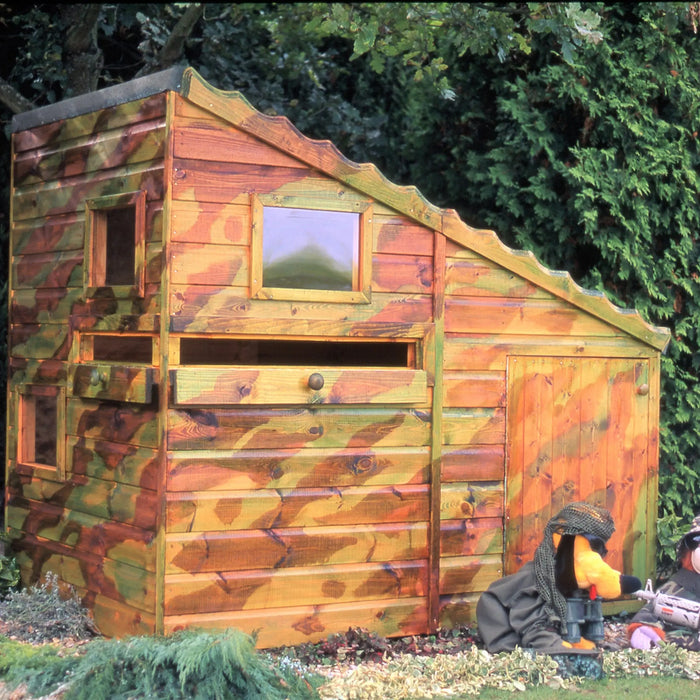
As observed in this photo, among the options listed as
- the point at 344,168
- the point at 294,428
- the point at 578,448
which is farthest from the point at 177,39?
the point at 578,448

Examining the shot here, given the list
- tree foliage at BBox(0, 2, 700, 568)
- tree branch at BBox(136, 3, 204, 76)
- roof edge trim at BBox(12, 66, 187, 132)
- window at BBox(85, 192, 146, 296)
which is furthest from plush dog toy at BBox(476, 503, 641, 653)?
tree branch at BBox(136, 3, 204, 76)

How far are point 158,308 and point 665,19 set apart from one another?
4.18m

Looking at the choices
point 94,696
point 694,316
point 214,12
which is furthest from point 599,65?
point 94,696

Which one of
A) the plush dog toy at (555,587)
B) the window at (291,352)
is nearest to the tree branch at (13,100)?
the window at (291,352)

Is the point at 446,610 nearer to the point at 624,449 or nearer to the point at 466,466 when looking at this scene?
the point at 466,466

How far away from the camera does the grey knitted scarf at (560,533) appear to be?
5434 millimetres

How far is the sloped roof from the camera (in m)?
5.17

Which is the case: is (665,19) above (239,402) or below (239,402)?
above

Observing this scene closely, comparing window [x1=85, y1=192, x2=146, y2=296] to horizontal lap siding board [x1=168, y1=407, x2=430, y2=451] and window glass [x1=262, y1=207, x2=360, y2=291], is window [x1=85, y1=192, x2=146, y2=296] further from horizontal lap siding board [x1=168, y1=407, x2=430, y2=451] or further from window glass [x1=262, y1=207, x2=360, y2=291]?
horizontal lap siding board [x1=168, y1=407, x2=430, y2=451]

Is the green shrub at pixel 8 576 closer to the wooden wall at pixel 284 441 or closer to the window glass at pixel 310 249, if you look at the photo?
the wooden wall at pixel 284 441

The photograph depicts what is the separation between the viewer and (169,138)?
5.07 m

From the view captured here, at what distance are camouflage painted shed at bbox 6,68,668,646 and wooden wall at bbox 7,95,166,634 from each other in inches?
0.7

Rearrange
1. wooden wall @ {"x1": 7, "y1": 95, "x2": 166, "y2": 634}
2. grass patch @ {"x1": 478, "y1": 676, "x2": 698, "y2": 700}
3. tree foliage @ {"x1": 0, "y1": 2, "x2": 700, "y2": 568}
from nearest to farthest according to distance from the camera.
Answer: grass patch @ {"x1": 478, "y1": 676, "x2": 698, "y2": 700} → wooden wall @ {"x1": 7, "y1": 95, "x2": 166, "y2": 634} → tree foliage @ {"x1": 0, "y1": 2, "x2": 700, "y2": 568}

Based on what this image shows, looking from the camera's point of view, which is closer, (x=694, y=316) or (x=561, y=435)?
(x=561, y=435)
